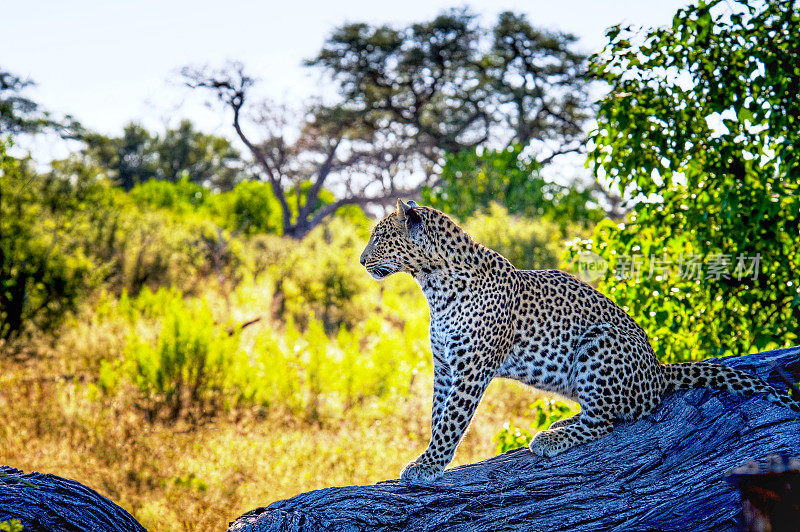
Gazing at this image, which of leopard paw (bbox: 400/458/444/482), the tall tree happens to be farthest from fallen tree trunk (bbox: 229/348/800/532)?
the tall tree

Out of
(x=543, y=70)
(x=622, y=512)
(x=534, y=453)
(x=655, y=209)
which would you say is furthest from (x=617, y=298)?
(x=543, y=70)

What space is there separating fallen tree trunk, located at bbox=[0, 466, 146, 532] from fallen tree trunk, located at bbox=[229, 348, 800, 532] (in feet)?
1.94

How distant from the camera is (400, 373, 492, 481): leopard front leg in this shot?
4.00 meters

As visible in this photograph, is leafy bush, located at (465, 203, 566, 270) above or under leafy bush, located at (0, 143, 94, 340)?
above

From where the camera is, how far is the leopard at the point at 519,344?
4.06m

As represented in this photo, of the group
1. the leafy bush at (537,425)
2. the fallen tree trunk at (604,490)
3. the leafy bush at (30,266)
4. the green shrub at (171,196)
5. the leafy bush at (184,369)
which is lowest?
the fallen tree trunk at (604,490)

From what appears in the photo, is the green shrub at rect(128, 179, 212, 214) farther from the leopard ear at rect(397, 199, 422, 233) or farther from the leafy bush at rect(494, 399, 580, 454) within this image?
the leopard ear at rect(397, 199, 422, 233)

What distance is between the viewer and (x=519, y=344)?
14.0ft

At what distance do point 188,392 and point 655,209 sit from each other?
6.37 m

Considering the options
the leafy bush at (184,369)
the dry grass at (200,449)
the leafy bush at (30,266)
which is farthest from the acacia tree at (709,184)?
the leafy bush at (30,266)

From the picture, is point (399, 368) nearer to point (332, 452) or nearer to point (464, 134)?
point (332, 452)

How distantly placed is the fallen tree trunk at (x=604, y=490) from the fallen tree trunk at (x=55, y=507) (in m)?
0.59

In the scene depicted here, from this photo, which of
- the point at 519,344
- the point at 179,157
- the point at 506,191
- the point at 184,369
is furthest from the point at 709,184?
the point at 179,157

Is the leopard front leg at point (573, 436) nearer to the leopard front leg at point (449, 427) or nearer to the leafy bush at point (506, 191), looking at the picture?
the leopard front leg at point (449, 427)
